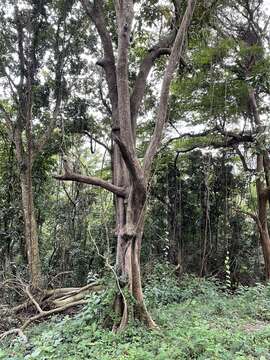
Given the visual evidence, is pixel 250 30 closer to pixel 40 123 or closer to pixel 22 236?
pixel 40 123

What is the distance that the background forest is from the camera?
407 cm

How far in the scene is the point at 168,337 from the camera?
3473 mm

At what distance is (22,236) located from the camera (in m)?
8.59

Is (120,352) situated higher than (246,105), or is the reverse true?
(246,105)

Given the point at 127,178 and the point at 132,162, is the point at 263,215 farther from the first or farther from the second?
the point at 132,162

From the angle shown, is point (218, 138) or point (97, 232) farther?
point (97, 232)

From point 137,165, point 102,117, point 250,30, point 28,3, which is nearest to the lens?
point 137,165

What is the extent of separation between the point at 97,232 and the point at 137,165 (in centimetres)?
650

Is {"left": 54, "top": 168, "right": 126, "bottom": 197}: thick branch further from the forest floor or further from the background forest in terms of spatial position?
the forest floor

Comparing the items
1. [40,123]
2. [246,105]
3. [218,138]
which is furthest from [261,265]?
[40,123]

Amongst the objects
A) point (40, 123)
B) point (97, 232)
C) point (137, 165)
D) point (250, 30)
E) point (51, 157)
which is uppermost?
point (250, 30)

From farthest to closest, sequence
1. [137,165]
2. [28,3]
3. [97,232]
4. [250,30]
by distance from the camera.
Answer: [97,232], [250,30], [28,3], [137,165]

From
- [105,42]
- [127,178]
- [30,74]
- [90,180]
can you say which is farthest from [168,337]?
[30,74]

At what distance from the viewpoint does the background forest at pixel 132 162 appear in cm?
407
